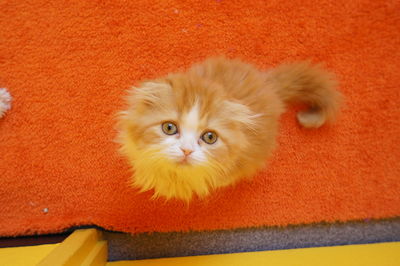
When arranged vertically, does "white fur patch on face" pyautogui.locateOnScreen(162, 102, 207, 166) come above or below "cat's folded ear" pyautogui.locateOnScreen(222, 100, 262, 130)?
below

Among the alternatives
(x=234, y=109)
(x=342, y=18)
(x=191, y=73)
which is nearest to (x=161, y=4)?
(x=191, y=73)

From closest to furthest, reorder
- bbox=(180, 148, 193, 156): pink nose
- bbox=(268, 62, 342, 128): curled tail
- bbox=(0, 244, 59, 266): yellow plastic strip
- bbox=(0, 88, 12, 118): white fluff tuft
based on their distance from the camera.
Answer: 1. bbox=(180, 148, 193, 156): pink nose
2. bbox=(0, 244, 59, 266): yellow plastic strip
3. bbox=(268, 62, 342, 128): curled tail
4. bbox=(0, 88, 12, 118): white fluff tuft

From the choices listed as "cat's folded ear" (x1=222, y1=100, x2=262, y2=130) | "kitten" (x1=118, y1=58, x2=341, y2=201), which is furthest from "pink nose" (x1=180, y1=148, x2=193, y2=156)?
"cat's folded ear" (x1=222, y1=100, x2=262, y2=130)

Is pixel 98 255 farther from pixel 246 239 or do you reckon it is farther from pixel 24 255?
pixel 246 239

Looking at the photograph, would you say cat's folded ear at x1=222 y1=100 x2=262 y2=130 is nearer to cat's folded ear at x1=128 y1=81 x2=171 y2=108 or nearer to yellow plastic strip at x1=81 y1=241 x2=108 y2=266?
cat's folded ear at x1=128 y1=81 x2=171 y2=108

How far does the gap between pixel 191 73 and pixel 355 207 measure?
3.29ft

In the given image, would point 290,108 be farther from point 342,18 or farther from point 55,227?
point 55,227

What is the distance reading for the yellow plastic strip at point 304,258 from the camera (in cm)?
118

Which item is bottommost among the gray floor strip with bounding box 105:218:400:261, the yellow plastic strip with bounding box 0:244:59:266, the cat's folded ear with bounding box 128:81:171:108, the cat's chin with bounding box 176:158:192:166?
the gray floor strip with bounding box 105:218:400:261

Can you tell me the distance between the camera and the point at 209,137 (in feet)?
2.87

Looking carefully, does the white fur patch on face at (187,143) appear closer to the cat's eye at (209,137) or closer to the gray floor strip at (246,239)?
the cat's eye at (209,137)

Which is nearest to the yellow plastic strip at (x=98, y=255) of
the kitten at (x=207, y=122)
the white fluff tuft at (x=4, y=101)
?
the kitten at (x=207, y=122)

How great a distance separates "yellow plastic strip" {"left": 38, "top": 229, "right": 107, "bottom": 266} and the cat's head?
1.27 ft

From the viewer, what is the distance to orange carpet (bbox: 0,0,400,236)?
4.14ft
